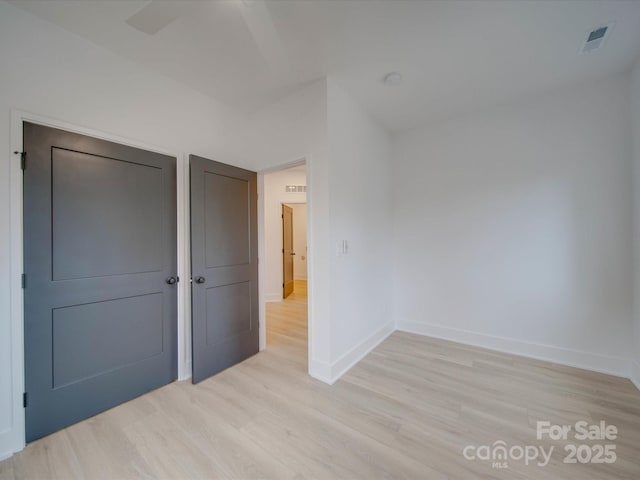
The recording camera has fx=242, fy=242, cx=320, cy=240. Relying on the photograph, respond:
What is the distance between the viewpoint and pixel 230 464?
1440 millimetres

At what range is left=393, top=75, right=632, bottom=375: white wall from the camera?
7.61ft

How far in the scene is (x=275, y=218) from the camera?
18.0 feet

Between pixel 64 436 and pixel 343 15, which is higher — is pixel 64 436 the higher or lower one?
the lower one

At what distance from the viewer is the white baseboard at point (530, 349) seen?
2.32 meters

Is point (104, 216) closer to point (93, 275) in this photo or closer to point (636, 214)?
point (93, 275)

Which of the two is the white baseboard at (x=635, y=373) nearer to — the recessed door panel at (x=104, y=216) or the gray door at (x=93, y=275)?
the gray door at (x=93, y=275)

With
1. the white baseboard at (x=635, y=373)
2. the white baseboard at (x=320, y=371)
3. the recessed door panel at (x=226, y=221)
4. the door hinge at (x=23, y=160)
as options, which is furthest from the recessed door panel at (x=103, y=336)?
the white baseboard at (x=635, y=373)

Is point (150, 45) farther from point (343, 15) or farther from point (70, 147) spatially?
point (343, 15)

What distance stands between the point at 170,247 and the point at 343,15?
2345 millimetres

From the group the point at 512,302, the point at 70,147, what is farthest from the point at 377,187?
the point at 70,147

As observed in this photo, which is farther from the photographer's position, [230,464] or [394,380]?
[394,380]

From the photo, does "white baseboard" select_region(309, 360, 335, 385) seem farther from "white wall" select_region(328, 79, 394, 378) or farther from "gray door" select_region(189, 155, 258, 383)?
"gray door" select_region(189, 155, 258, 383)

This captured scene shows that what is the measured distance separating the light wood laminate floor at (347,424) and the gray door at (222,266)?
0.27m

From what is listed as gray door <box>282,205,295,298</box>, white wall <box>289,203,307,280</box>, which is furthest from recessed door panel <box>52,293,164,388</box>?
white wall <box>289,203,307,280</box>
